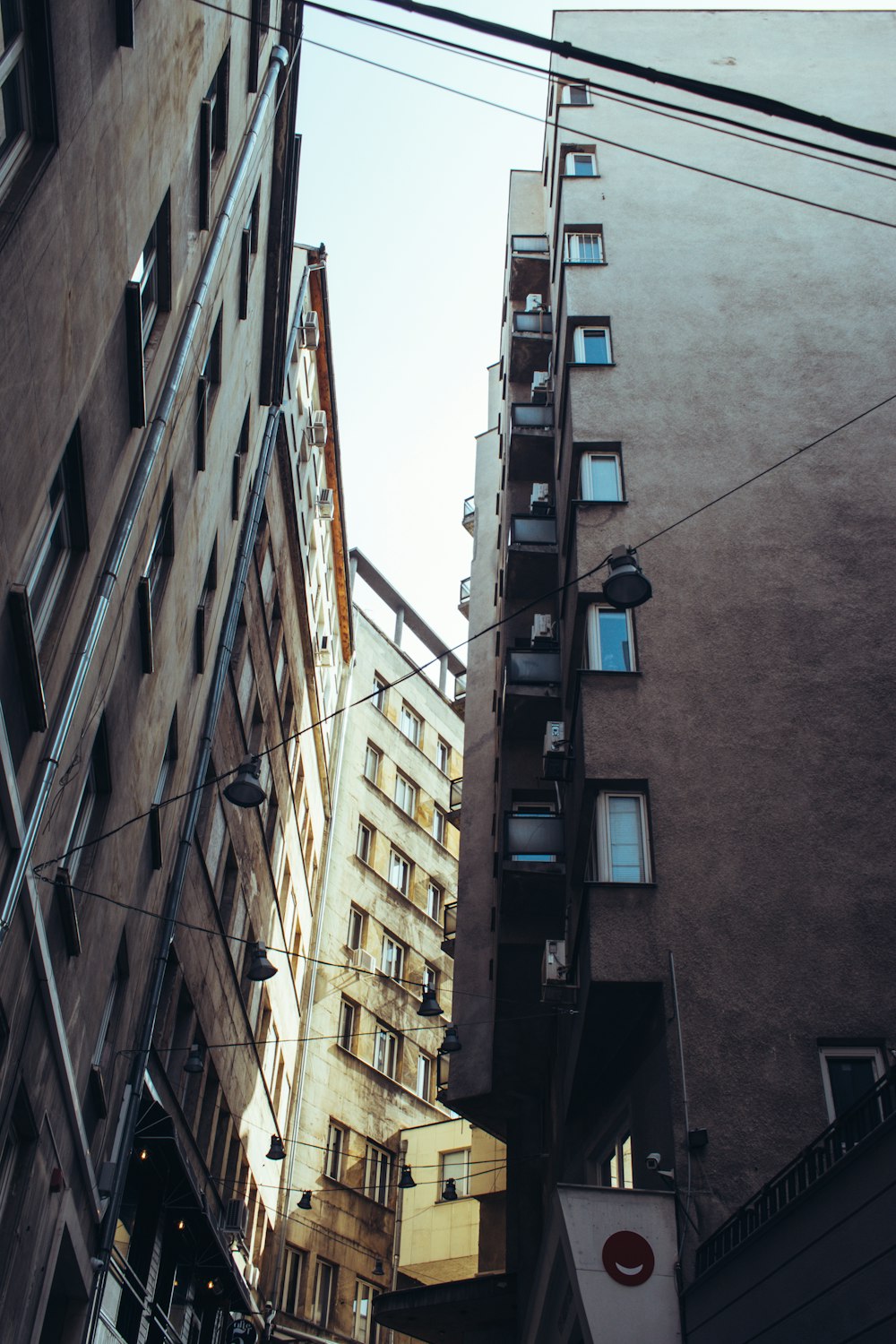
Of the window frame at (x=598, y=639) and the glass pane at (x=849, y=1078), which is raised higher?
the window frame at (x=598, y=639)

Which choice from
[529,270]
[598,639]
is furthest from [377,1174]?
[529,270]

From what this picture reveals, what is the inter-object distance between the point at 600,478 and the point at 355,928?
22760 mm

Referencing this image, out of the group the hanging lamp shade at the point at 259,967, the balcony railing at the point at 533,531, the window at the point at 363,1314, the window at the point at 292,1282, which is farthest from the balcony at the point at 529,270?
the window at the point at 363,1314

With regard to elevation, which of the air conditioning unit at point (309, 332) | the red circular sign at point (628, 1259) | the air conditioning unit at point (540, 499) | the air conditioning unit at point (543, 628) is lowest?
the red circular sign at point (628, 1259)

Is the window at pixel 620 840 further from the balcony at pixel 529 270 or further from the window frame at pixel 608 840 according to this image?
the balcony at pixel 529 270

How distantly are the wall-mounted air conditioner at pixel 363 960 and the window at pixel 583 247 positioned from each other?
21.9 meters

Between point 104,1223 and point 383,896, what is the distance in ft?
83.9

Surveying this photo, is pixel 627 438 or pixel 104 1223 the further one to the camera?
pixel 627 438

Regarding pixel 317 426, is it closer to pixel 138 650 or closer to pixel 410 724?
pixel 410 724

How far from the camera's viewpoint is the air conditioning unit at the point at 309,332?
102 ft

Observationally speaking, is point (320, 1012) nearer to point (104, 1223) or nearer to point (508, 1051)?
point (508, 1051)

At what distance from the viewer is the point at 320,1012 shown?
33.8 metres

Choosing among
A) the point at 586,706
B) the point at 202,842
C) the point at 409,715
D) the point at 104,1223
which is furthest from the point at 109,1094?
the point at 409,715

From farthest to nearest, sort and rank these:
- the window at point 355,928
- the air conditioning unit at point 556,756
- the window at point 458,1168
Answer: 1. the window at point 355,928
2. the window at point 458,1168
3. the air conditioning unit at point 556,756
